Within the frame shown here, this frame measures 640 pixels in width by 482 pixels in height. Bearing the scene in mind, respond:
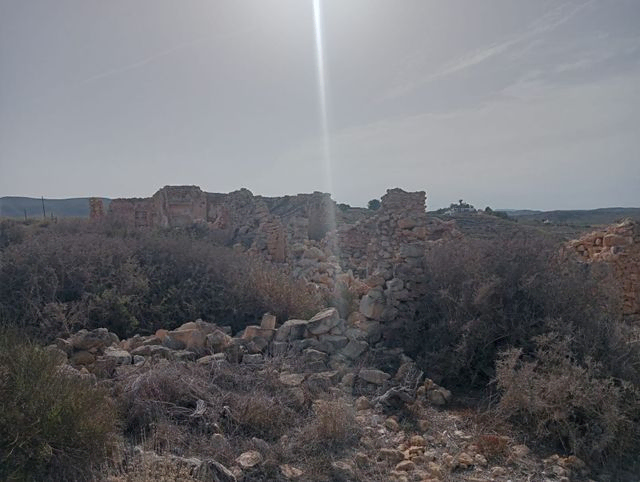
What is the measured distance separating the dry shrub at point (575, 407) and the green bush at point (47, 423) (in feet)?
9.89

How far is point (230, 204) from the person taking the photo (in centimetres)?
1609

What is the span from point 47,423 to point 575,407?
12.0 ft

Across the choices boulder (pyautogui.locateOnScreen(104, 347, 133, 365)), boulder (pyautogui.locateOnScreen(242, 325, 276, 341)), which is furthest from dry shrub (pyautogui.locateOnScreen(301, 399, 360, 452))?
boulder (pyautogui.locateOnScreen(104, 347, 133, 365))

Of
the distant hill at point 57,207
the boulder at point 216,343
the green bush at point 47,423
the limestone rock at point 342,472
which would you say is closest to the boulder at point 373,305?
the boulder at point 216,343

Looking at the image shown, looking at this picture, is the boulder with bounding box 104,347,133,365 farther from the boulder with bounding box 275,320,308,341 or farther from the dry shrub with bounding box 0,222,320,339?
the boulder with bounding box 275,320,308,341

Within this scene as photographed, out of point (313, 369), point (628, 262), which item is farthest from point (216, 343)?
point (628, 262)

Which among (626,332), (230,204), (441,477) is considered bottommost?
(441,477)

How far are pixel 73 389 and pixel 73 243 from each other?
14.9ft

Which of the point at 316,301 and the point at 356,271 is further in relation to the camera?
the point at 356,271

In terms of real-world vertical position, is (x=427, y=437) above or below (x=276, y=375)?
below

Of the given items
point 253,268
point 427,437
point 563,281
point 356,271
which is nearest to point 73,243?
point 253,268

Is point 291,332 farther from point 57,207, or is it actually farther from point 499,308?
point 57,207

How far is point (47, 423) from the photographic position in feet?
8.99

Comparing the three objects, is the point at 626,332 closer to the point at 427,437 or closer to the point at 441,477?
the point at 427,437
